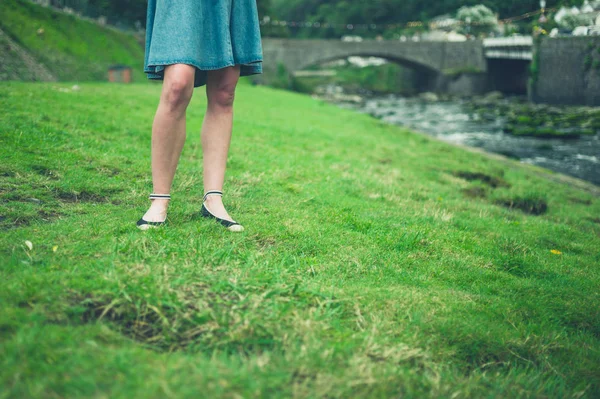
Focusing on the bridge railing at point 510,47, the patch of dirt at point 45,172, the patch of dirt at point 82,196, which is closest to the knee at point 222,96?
the patch of dirt at point 82,196

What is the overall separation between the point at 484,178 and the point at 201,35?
245 inches

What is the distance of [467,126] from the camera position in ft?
67.0

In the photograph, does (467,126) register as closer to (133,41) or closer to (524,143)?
(524,143)

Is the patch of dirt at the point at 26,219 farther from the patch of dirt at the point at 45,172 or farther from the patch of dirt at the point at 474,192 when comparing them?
the patch of dirt at the point at 474,192

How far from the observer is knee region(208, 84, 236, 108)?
338cm

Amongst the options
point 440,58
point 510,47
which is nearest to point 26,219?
point 510,47

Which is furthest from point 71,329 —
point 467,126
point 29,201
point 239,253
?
point 467,126

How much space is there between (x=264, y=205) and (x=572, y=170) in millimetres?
10290

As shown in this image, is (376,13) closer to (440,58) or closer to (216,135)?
(440,58)

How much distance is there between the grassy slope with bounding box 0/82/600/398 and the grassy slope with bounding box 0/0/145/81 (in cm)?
1800

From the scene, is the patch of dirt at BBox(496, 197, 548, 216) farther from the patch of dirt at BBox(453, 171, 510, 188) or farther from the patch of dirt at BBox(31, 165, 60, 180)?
the patch of dirt at BBox(31, 165, 60, 180)

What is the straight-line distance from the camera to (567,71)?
90.7ft

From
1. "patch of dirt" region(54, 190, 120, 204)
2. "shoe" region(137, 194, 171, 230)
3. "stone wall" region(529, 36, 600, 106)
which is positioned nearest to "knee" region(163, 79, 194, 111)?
"shoe" region(137, 194, 171, 230)

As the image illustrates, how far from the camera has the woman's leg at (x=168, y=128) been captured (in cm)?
305
